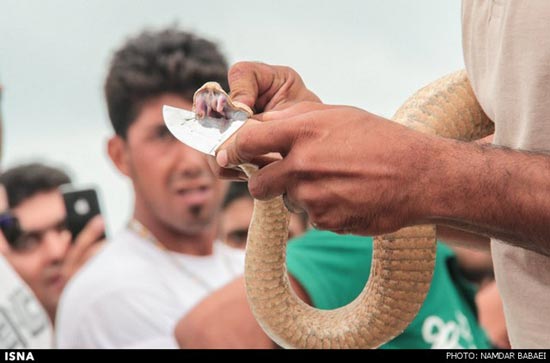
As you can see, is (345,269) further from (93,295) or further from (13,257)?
(13,257)

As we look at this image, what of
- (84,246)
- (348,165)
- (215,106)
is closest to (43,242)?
(84,246)

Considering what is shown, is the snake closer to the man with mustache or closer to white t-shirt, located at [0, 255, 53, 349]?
white t-shirt, located at [0, 255, 53, 349]

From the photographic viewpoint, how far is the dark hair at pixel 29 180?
4.07 meters

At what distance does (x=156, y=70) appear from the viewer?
360 centimetres

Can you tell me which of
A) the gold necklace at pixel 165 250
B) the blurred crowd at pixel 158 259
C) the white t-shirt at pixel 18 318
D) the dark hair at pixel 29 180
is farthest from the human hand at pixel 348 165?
the dark hair at pixel 29 180

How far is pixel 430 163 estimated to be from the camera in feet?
3.83

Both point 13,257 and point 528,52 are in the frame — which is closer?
point 528,52

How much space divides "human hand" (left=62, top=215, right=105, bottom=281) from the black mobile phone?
3 centimetres

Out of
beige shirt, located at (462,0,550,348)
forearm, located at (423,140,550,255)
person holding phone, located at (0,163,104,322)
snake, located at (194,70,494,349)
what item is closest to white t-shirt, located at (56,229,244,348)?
person holding phone, located at (0,163,104,322)

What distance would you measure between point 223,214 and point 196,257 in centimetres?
114

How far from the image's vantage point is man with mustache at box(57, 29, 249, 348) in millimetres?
3090

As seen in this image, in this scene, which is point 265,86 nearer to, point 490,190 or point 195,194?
point 490,190
